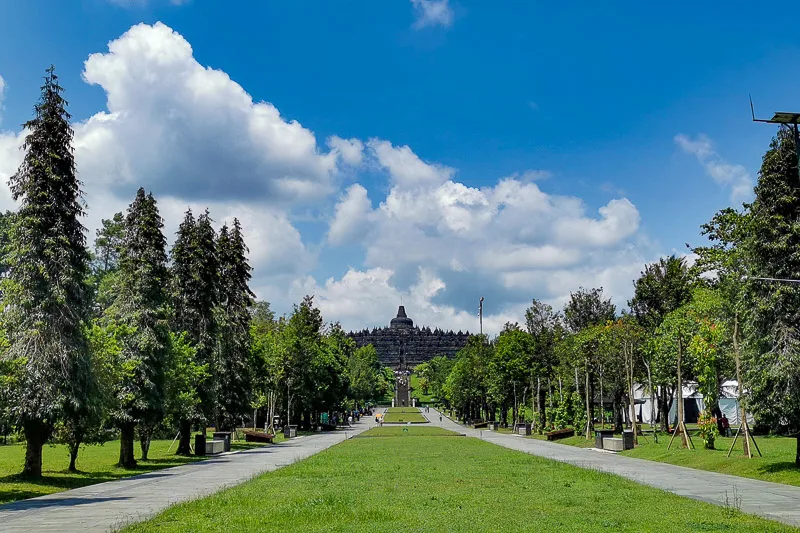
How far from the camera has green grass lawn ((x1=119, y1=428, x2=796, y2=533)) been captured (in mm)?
14484

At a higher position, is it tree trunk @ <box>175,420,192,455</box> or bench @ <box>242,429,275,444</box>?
tree trunk @ <box>175,420,192,455</box>

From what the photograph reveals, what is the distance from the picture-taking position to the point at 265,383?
6838 cm

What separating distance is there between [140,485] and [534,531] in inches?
632

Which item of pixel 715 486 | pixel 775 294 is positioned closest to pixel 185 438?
pixel 715 486

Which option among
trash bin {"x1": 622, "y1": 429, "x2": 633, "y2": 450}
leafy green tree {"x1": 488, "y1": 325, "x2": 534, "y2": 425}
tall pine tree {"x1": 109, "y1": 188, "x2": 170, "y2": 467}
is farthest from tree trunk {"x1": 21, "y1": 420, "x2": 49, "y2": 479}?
leafy green tree {"x1": 488, "y1": 325, "x2": 534, "y2": 425}

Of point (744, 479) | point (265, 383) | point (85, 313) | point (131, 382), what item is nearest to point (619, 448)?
point (744, 479)

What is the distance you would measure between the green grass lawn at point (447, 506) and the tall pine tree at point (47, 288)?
7.24m

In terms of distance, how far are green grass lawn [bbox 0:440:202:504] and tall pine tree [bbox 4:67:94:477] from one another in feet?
4.49

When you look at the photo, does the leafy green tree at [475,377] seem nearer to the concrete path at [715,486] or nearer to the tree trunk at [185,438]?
the tree trunk at [185,438]

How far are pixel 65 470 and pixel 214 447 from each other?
14.6 m

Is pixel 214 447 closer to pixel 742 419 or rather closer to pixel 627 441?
pixel 627 441

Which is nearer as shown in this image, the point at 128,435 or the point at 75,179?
the point at 75,179

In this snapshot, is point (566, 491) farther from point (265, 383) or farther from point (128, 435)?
point (265, 383)

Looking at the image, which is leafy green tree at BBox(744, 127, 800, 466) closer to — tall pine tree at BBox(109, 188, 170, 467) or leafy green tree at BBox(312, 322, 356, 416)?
tall pine tree at BBox(109, 188, 170, 467)
